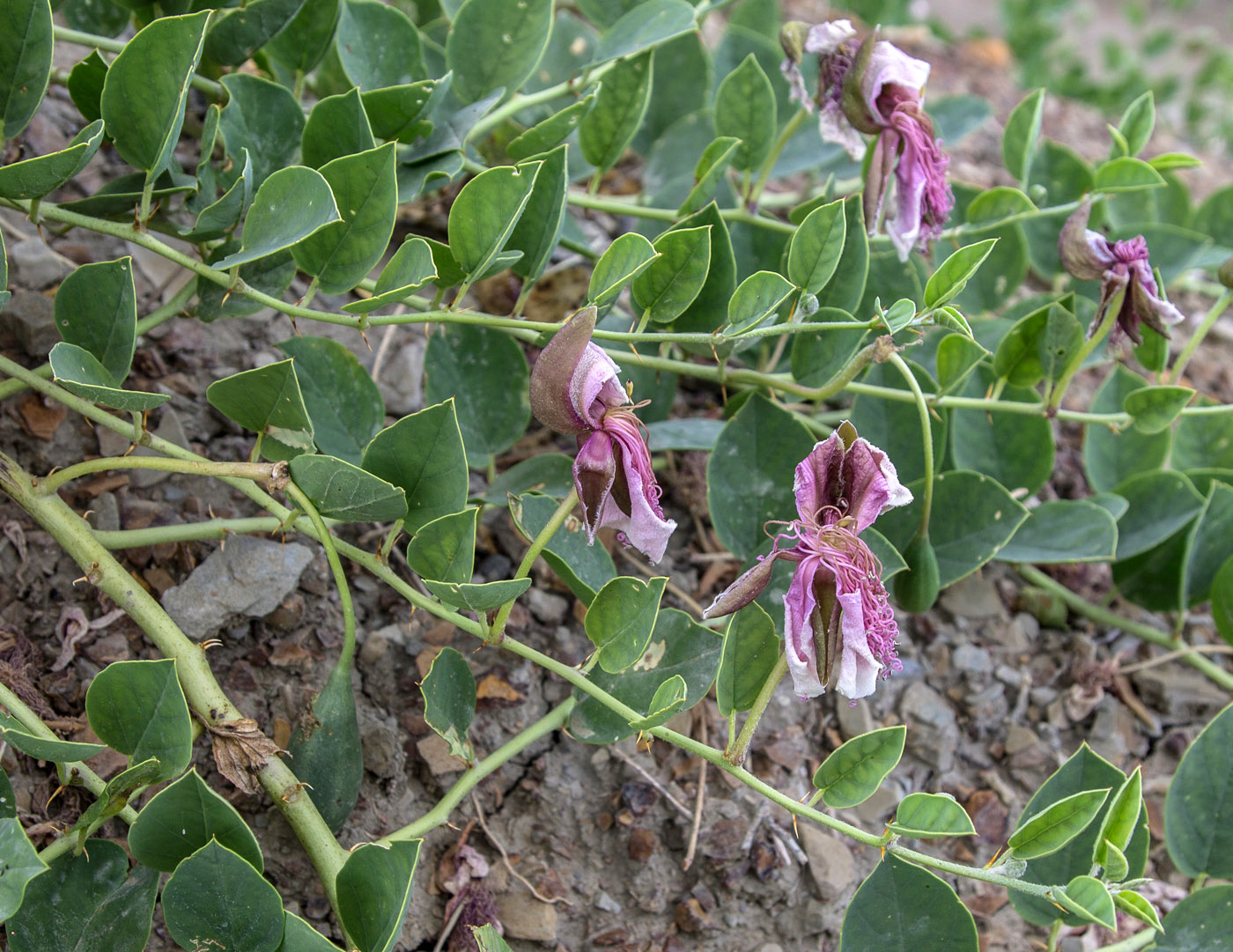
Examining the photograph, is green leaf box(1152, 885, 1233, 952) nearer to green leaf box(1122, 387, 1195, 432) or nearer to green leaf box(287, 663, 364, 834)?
green leaf box(1122, 387, 1195, 432)

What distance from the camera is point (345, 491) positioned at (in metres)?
0.93

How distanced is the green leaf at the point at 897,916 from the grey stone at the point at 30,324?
3.43 feet

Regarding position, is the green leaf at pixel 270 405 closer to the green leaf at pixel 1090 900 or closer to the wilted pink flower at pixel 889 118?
the wilted pink flower at pixel 889 118

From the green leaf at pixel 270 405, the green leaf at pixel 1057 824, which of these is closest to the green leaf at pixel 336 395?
the green leaf at pixel 270 405

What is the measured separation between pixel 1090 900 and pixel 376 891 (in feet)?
1.96

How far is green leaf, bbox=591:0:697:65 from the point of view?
3.99ft

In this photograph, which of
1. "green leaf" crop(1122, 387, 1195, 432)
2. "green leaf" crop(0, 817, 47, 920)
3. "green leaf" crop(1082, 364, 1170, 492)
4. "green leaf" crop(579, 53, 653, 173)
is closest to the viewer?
"green leaf" crop(0, 817, 47, 920)

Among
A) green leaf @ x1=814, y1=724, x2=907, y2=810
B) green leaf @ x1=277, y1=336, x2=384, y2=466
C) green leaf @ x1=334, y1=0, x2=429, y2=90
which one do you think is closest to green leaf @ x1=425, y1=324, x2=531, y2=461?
green leaf @ x1=277, y1=336, x2=384, y2=466

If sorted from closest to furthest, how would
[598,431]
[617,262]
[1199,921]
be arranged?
[598,431]
[617,262]
[1199,921]

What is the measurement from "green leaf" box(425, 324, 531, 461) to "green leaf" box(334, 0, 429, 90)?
0.31 metres

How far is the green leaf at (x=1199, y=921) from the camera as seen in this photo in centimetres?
107

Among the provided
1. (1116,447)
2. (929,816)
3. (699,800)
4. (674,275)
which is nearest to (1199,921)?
(929,816)

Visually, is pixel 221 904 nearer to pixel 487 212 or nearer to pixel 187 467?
pixel 187 467

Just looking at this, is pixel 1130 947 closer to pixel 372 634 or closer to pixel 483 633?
pixel 483 633
